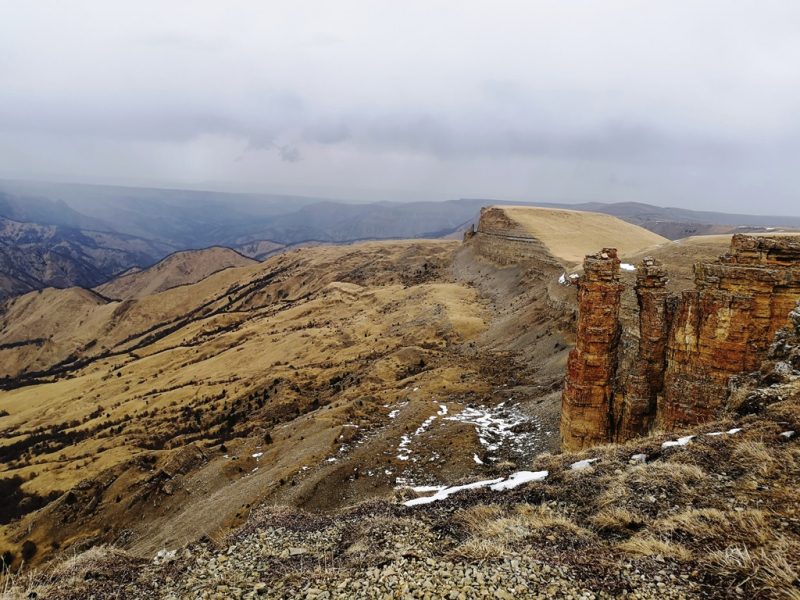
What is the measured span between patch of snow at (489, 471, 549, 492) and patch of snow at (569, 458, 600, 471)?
636mm

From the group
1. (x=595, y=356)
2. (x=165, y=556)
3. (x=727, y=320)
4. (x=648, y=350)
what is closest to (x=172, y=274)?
(x=165, y=556)

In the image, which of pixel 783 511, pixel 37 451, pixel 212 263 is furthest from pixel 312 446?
pixel 212 263

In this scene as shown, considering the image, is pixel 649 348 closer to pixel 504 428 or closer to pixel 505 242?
pixel 504 428

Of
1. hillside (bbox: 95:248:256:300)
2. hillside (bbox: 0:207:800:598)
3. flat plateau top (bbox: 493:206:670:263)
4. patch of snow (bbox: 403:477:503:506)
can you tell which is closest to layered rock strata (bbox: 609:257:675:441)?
hillside (bbox: 0:207:800:598)

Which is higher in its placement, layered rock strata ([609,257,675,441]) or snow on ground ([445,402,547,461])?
layered rock strata ([609,257,675,441])

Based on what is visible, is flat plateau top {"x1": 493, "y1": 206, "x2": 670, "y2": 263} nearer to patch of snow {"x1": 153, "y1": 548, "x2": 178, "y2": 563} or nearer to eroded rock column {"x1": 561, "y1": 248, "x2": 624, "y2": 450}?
eroded rock column {"x1": 561, "y1": 248, "x2": 624, "y2": 450}

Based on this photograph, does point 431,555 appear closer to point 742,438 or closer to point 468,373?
point 742,438

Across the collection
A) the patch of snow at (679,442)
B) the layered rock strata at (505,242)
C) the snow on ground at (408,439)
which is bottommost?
the snow on ground at (408,439)

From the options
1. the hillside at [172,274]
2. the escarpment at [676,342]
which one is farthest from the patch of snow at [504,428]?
the hillside at [172,274]

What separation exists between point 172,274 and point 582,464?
6737 inches

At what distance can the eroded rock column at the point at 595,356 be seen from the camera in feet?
44.4

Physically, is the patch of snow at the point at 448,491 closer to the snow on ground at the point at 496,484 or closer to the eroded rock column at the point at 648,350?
the snow on ground at the point at 496,484

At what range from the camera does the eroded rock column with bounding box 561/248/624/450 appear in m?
13.5

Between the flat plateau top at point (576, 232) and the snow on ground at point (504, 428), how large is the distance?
31.2 m
